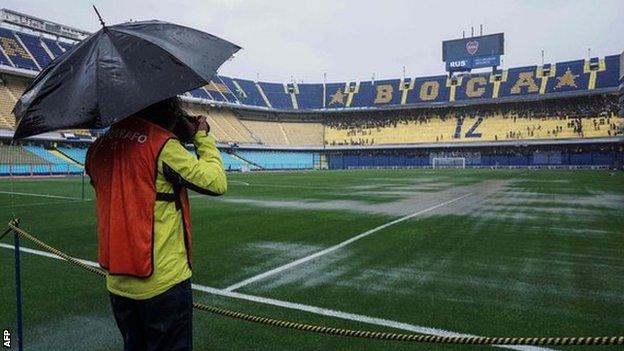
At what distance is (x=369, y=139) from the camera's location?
244 feet

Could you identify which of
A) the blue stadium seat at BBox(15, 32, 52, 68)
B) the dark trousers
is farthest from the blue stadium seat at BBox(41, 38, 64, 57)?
the dark trousers

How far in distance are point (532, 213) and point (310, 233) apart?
730 cm

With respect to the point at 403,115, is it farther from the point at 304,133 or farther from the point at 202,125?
the point at 202,125

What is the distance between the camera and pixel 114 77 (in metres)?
2.29

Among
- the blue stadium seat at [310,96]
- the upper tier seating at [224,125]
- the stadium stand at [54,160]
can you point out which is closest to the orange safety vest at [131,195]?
the stadium stand at [54,160]

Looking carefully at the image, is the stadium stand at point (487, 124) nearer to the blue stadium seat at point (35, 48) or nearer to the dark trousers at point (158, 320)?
the blue stadium seat at point (35, 48)

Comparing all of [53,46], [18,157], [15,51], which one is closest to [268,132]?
[53,46]

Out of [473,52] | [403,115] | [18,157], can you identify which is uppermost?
[473,52]

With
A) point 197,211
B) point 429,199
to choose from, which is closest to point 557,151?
point 429,199

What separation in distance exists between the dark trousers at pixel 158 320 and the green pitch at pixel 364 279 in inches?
58.2

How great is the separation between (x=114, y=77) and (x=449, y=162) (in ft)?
230

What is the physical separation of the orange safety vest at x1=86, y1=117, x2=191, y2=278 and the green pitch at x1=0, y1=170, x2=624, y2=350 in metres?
1.89

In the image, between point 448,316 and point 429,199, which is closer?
point 448,316

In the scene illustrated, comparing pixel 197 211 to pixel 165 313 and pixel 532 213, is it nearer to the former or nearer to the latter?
pixel 532 213
